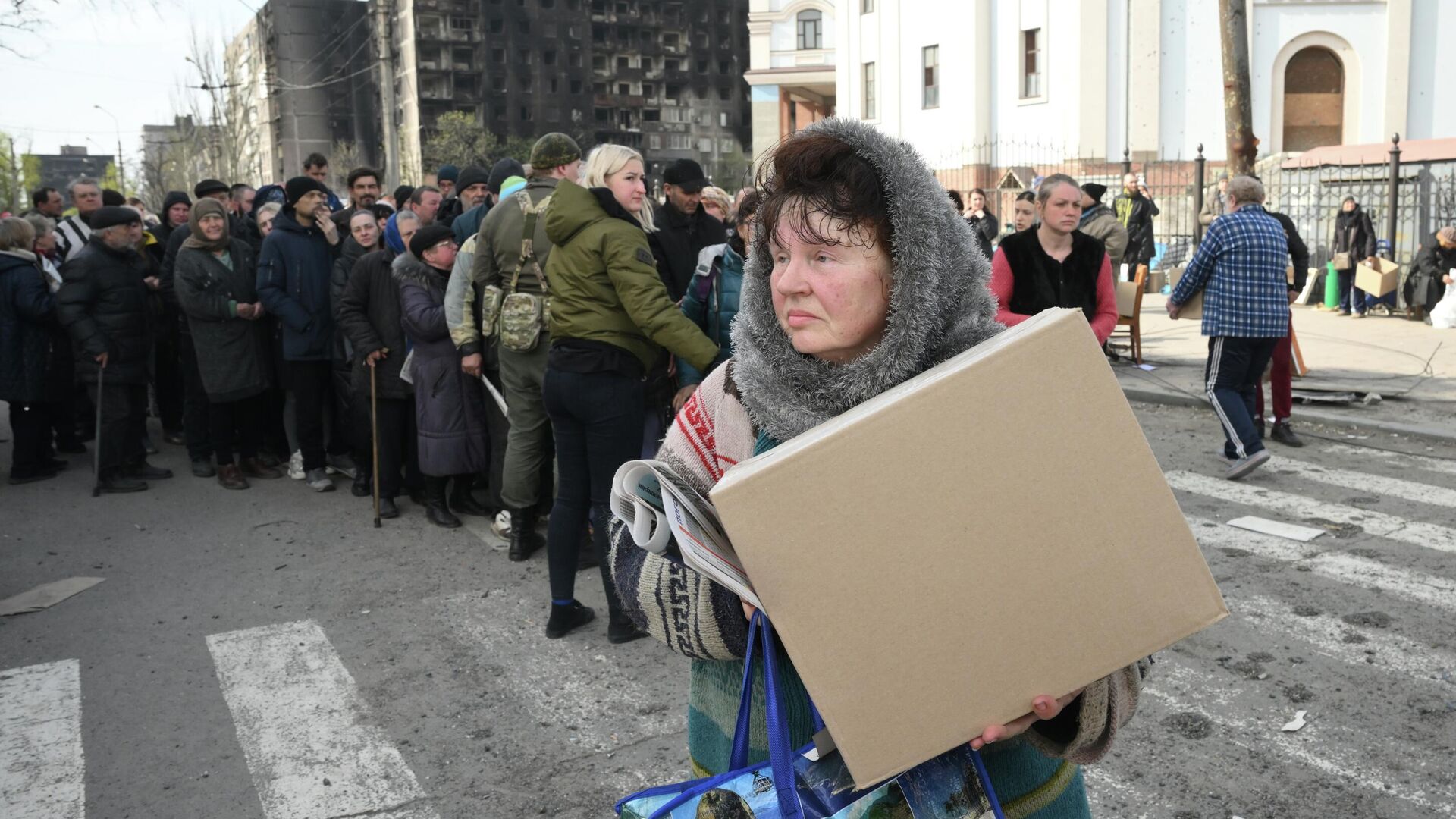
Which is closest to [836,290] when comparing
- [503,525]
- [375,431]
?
[503,525]

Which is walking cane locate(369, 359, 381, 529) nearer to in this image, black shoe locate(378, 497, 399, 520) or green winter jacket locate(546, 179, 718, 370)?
black shoe locate(378, 497, 399, 520)

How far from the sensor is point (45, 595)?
6.60 m

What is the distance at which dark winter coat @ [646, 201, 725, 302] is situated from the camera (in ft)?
21.8

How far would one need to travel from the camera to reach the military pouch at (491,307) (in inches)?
269

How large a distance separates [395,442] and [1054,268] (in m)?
4.42

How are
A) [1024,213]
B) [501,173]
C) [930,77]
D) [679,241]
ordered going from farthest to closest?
[930,77] → [1024,213] → [501,173] → [679,241]

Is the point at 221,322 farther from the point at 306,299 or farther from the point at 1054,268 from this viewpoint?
the point at 1054,268

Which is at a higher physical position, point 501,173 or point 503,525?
point 501,173

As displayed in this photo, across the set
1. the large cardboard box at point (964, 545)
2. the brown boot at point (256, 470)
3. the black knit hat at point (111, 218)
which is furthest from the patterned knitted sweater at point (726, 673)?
the black knit hat at point (111, 218)

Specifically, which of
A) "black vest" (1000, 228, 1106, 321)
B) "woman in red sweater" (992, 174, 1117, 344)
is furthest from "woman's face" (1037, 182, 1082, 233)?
"black vest" (1000, 228, 1106, 321)

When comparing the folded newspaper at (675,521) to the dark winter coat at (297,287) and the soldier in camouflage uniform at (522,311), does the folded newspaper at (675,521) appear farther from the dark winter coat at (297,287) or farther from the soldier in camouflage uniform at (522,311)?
the dark winter coat at (297,287)

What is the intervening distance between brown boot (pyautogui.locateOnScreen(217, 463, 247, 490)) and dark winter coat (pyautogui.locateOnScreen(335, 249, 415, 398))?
6.12 ft

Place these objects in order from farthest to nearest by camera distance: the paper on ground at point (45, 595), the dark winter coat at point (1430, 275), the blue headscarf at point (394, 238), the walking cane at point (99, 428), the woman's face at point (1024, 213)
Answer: the dark winter coat at point (1430, 275)
the woman's face at point (1024, 213)
the walking cane at point (99, 428)
the blue headscarf at point (394, 238)
the paper on ground at point (45, 595)

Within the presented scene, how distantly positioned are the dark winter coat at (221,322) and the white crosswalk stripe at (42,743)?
3.74 meters
